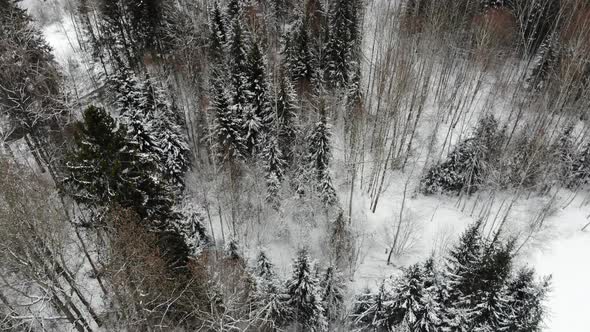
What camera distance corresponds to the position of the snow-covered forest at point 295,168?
18125mm

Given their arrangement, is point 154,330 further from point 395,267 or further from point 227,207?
point 395,267

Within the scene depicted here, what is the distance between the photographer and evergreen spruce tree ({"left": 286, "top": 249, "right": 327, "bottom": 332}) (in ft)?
73.3

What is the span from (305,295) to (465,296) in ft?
27.9

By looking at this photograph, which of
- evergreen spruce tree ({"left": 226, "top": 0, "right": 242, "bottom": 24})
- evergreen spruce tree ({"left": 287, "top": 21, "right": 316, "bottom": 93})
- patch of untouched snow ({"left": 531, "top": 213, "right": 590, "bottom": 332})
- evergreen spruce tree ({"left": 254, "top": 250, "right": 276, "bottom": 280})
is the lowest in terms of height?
patch of untouched snow ({"left": 531, "top": 213, "right": 590, "bottom": 332})

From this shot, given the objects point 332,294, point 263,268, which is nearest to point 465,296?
point 332,294

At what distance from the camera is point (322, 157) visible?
2800 cm

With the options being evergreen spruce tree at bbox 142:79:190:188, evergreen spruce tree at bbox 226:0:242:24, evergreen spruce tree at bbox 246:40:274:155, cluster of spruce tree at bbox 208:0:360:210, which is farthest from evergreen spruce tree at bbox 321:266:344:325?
evergreen spruce tree at bbox 226:0:242:24

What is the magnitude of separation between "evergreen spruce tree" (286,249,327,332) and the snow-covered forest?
0.11m

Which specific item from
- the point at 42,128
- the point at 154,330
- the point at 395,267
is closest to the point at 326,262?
the point at 395,267

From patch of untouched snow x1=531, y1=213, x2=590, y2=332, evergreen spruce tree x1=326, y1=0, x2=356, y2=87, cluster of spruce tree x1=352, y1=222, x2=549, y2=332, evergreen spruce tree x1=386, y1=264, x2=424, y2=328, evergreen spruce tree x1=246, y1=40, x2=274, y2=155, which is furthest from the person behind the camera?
evergreen spruce tree x1=326, y1=0, x2=356, y2=87

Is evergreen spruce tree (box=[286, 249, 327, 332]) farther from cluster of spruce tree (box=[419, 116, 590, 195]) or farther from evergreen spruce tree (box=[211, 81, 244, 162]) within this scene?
cluster of spruce tree (box=[419, 116, 590, 195])

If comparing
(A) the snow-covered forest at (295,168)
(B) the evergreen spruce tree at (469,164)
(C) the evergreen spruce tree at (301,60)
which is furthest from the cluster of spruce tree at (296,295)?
(C) the evergreen spruce tree at (301,60)

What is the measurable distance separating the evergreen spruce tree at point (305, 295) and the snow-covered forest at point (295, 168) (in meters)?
0.11

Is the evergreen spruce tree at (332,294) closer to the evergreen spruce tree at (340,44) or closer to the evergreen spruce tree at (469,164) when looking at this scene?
the evergreen spruce tree at (469,164)
